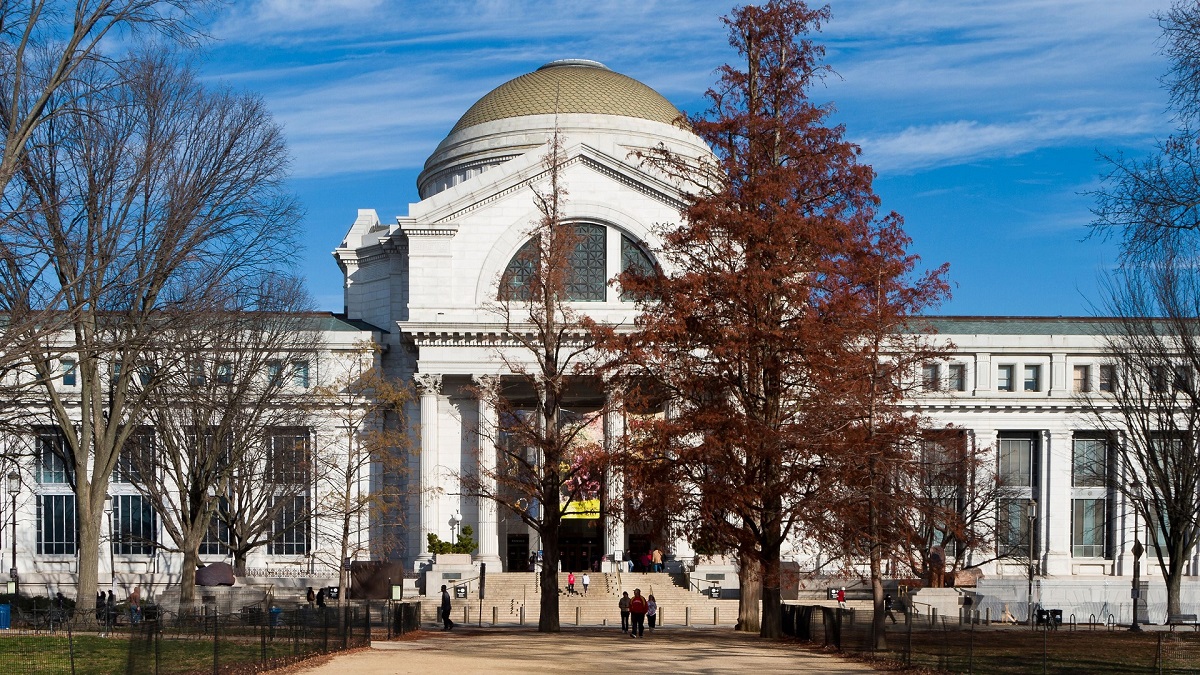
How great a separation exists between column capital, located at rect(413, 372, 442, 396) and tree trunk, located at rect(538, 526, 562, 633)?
27378mm

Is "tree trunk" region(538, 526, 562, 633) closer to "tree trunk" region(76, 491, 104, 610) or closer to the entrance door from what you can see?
"tree trunk" region(76, 491, 104, 610)

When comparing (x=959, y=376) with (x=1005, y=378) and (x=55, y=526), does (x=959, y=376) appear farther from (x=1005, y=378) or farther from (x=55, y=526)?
(x=55, y=526)

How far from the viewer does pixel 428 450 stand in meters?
70.8

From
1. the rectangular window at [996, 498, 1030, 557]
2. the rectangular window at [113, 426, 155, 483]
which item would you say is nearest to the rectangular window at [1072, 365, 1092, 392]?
the rectangular window at [996, 498, 1030, 557]

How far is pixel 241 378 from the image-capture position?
178 feet

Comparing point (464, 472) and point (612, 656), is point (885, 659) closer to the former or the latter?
point (612, 656)

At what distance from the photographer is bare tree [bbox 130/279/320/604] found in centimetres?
5053

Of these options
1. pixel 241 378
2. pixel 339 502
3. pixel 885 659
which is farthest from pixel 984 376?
pixel 885 659

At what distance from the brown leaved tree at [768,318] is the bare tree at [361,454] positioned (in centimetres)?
2286

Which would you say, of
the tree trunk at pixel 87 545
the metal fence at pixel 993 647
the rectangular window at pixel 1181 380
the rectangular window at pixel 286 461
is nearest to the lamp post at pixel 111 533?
the rectangular window at pixel 286 461

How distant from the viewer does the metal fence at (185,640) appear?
25703 millimetres

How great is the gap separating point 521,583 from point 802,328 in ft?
98.5

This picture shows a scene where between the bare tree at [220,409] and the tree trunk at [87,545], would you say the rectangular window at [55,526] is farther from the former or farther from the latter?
the tree trunk at [87,545]

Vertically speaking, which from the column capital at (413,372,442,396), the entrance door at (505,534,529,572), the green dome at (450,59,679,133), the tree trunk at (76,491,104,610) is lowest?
the entrance door at (505,534,529,572)
